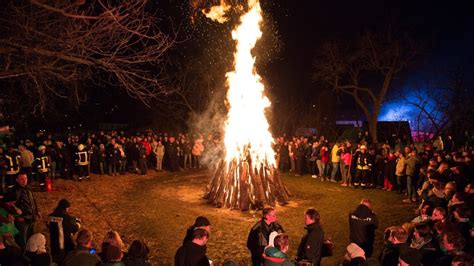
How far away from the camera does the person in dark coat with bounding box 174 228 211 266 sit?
4.54 m

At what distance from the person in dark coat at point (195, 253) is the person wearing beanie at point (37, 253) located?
1837mm

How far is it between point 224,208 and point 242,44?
5.61 meters

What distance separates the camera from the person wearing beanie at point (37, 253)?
4.93 m

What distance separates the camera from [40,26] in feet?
24.6

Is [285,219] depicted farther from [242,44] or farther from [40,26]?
[40,26]

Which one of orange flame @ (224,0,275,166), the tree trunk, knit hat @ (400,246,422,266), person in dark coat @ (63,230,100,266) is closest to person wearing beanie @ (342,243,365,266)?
knit hat @ (400,246,422,266)

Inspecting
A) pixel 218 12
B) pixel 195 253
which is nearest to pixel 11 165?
pixel 218 12

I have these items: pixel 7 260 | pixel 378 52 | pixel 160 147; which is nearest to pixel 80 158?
pixel 160 147

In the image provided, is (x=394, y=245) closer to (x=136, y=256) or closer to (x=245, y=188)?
(x=136, y=256)

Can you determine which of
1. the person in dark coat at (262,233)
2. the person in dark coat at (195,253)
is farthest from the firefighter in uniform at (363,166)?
the person in dark coat at (195,253)

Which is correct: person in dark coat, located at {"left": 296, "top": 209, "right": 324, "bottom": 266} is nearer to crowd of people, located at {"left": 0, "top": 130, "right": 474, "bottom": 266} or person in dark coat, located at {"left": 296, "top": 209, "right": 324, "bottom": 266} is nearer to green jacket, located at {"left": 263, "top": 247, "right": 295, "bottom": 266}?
crowd of people, located at {"left": 0, "top": 130, "right": 474, "bottom": 266}

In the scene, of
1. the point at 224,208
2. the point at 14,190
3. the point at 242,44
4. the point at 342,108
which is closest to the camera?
the point at 14,190

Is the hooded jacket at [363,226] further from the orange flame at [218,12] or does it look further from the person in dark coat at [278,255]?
the orange flame at [218,12]

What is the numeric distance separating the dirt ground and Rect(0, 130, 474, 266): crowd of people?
1018 mm
